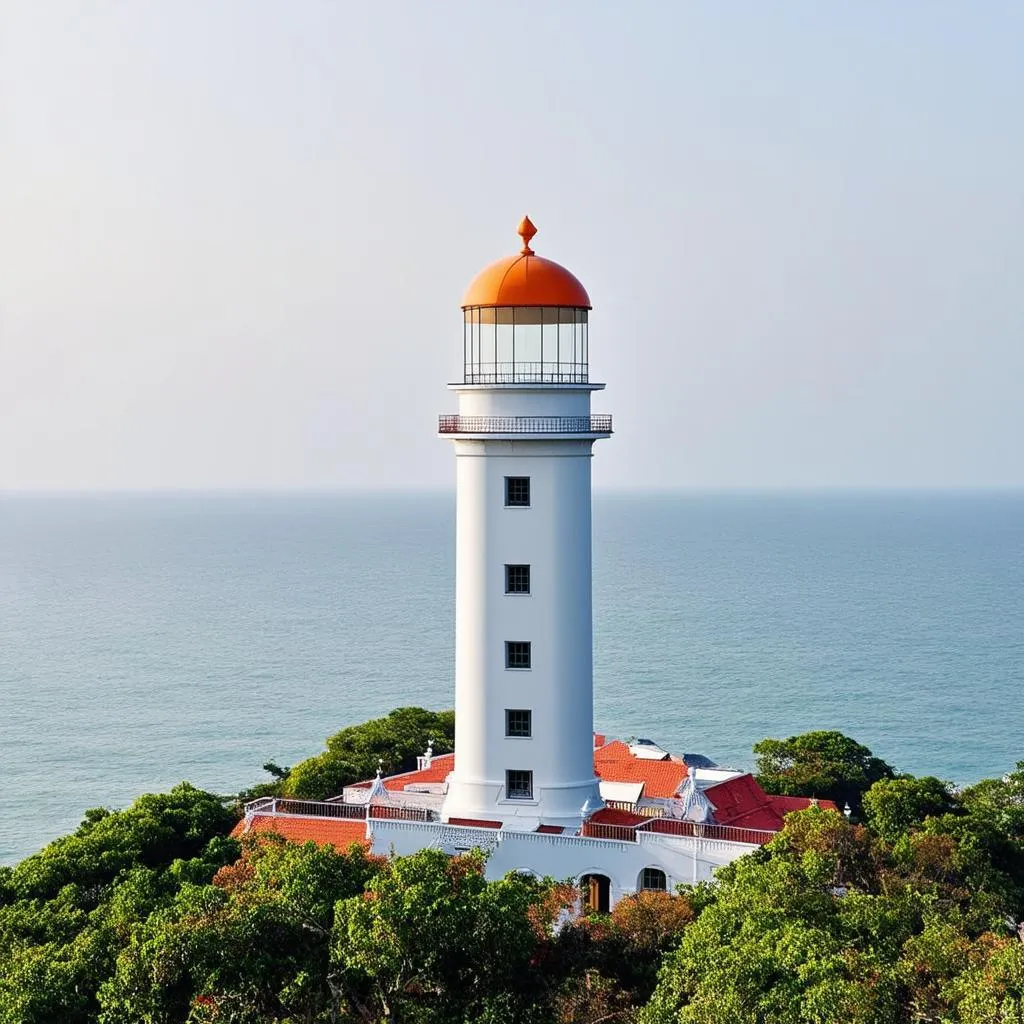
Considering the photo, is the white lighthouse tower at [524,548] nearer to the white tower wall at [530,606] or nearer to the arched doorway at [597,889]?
the white tower wall at [530,606]

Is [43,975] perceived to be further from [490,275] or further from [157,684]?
[157,684]

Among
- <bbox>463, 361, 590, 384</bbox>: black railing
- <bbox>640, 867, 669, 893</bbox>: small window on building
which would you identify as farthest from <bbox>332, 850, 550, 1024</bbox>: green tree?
<bbox>463, 361, 590, 384</bbox>: black railing

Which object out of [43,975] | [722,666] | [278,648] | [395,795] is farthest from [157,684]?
[43,975]

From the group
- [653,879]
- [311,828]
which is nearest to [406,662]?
[311,828]

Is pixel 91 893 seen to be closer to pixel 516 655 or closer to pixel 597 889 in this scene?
pixel 516 655

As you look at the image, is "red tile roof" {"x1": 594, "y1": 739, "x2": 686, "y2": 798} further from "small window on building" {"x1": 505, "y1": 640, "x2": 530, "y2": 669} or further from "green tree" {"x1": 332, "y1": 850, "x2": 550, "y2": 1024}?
"green tree" {"x1": 332, "y1": 850, "x2": 550, "y2": 1024}
